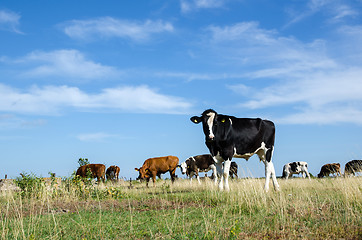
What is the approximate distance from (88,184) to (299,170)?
2266cm

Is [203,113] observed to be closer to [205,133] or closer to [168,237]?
[205,133]

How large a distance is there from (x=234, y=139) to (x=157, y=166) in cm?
1028

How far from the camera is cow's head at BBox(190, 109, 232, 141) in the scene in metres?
14.4

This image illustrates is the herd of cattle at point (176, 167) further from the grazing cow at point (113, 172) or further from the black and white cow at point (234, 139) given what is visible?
the black and white cow at point (234, 139)

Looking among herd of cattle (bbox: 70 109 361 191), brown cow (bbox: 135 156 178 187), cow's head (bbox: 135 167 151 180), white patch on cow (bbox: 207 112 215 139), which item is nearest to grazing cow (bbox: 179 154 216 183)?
brown cow (bbox: 135 156 178 187)

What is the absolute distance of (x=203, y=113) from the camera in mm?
14820

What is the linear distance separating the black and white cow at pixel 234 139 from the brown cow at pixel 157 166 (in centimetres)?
931

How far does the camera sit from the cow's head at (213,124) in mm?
14438

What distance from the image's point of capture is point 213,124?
14562 millimetres

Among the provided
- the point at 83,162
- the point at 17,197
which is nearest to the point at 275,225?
the point at 17,197

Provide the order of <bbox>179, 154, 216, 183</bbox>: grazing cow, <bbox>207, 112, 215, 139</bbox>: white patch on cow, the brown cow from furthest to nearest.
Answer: <bbox>179, 154, 216, 183</bbox>: grazing cow
the brown cow
<bbox>207, 112, 215, 139</bbox>: white patch on cow

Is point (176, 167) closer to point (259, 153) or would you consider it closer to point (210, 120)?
point (259, 153)

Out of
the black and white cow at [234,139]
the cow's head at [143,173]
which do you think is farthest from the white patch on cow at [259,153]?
the cow's head at [143,173]

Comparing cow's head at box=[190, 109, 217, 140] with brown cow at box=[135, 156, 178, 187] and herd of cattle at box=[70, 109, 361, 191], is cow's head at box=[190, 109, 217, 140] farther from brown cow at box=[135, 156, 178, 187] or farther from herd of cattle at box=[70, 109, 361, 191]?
brown cow at box=[135, 156, 178, 187]
